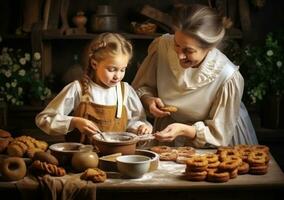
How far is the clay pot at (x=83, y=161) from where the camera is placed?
2.55 meters

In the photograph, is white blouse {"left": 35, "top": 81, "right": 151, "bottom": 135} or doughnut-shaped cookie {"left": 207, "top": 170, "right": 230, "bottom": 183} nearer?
doughnut-shaped cookie {"left": 207, "top": 170, "right": 230, "bottom": 183}

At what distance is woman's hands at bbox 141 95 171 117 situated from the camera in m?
3.07

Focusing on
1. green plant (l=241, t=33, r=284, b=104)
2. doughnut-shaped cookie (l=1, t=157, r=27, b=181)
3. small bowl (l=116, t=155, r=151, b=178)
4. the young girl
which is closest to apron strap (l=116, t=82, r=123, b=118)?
the young girl

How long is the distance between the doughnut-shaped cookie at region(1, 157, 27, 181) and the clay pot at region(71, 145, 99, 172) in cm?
20

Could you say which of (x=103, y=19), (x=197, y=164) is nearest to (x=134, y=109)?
(x=197, y=164)

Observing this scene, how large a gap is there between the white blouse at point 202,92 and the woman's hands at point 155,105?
111 millimetres

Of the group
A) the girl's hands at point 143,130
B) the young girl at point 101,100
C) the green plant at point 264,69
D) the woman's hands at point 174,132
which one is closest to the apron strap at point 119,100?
the young girl at point 101,100

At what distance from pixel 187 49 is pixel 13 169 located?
98cm

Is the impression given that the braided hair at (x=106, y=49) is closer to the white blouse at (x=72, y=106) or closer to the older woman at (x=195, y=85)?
the white blouse at (x=72, y=106)

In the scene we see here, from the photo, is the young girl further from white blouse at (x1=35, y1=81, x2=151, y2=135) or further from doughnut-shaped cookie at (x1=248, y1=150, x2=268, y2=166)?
doughnut-shaped cookie at (x1=248, y1=150, x2=268, y2=166)

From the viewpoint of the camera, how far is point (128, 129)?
3.05 metres

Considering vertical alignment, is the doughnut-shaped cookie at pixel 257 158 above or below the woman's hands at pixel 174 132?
below

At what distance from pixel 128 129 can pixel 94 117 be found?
0.18 meters

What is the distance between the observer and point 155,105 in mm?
3100
